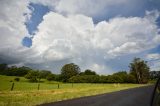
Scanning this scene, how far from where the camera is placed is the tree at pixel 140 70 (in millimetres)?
132875

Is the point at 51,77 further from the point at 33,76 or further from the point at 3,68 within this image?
the point at 3,68

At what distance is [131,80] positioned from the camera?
120 meters

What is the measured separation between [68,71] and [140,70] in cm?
4351

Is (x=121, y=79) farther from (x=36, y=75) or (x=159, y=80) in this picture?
(x=159, y=80)

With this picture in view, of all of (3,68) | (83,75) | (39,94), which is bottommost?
(39,94)

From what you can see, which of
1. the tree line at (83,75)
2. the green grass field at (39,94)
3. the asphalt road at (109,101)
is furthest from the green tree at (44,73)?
the asphalt road at (109,101)

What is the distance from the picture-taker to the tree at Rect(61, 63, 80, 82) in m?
135

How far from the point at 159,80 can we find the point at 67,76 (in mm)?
134826

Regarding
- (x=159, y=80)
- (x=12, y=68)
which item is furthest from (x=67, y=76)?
(x=159, y=80)

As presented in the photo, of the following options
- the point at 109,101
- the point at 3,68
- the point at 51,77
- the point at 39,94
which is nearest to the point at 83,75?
the point at 51,77

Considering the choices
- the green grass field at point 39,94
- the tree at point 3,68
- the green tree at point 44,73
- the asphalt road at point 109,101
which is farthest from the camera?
the tree at point 3,68

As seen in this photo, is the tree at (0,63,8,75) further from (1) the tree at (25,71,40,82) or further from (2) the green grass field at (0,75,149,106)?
(2) the green grass field at (0,75,149,106)

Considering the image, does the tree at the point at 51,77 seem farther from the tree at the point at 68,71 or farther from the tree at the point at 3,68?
the tree at the point at 3,68

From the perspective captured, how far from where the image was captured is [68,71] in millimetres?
Result: 139125
